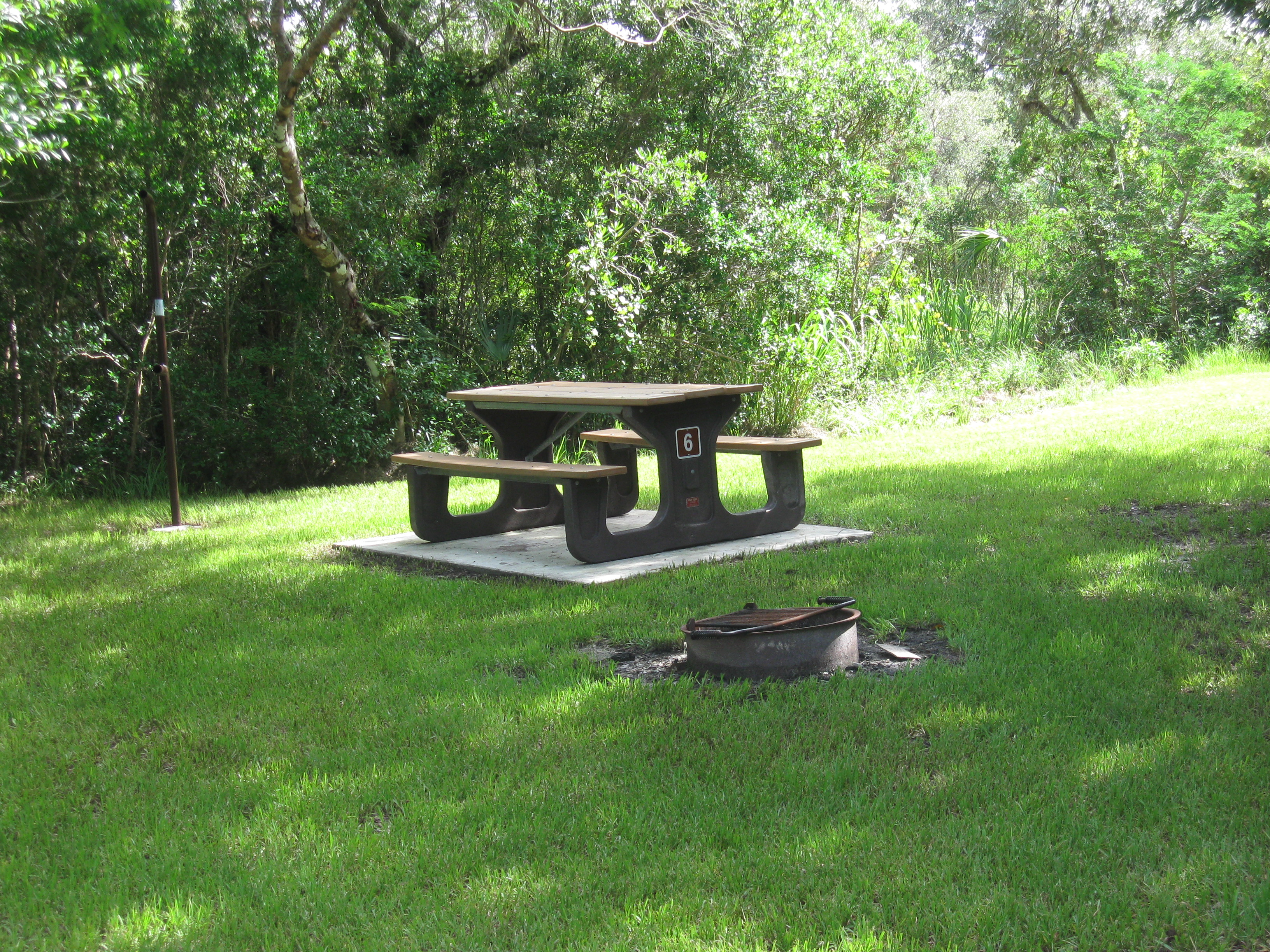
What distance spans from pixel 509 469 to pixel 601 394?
26.2 inches

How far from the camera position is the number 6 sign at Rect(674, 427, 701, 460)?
5949mm

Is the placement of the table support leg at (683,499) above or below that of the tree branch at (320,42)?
below

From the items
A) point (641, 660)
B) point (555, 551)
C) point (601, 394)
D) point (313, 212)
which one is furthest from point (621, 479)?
point (313, 212)

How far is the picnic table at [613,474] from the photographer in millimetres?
5715

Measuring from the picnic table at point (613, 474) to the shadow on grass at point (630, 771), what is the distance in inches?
25.6

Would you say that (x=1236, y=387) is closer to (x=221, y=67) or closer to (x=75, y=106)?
(x=221, y=67)

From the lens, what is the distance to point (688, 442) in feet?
19.7

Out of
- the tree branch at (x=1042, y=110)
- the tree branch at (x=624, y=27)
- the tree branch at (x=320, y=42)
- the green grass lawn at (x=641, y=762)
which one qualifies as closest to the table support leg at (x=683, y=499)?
the green grass lawn at (x=641, y=762)

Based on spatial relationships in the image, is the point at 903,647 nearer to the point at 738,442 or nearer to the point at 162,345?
the point at 738,442

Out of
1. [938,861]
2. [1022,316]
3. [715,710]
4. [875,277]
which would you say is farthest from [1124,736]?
[1022,316]

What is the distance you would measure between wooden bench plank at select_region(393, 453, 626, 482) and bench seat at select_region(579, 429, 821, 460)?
11.6 inches

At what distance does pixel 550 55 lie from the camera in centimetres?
1119

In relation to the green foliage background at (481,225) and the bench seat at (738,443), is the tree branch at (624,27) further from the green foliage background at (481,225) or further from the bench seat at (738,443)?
the bench seat at (738,443)

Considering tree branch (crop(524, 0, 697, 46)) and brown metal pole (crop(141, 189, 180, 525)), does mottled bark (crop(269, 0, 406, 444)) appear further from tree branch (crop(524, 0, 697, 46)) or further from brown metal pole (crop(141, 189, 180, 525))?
tree branch (crop(524, 0, 697, 46))
